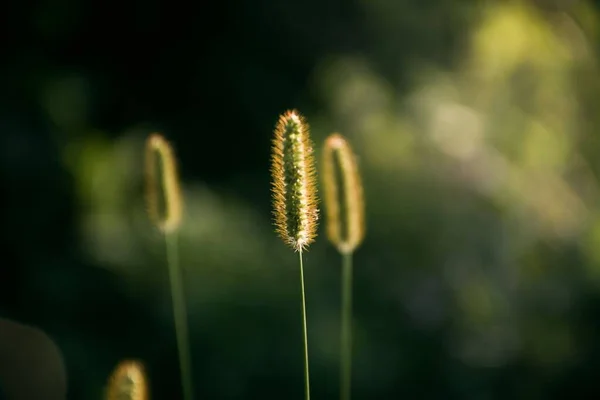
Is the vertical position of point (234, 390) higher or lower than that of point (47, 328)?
lower

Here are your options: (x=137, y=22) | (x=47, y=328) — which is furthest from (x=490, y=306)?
(x=137, y=22)

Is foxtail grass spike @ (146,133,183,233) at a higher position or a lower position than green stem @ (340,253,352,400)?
higher

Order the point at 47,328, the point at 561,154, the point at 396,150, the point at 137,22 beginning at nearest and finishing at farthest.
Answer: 1. the point at 47,328
2. the point at 396,150
3. the point at 561,154
4. the point at 137,22

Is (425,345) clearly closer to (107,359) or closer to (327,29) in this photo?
(107,359)

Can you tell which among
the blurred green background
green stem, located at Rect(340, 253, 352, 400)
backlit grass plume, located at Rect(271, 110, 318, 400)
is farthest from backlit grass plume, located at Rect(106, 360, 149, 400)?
the blurred green background

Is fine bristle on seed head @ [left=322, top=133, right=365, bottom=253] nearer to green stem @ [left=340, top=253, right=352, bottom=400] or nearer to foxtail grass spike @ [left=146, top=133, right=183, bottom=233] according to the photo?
green stem @ [left=340, top=253, right=352, bottom=400]

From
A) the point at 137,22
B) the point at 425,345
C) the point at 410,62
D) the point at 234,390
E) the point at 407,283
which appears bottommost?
the point at 234,390

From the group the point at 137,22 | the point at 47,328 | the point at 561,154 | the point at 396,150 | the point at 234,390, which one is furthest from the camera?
the point at 137,22

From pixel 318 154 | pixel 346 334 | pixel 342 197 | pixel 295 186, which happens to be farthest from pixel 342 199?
pixel 318 154
